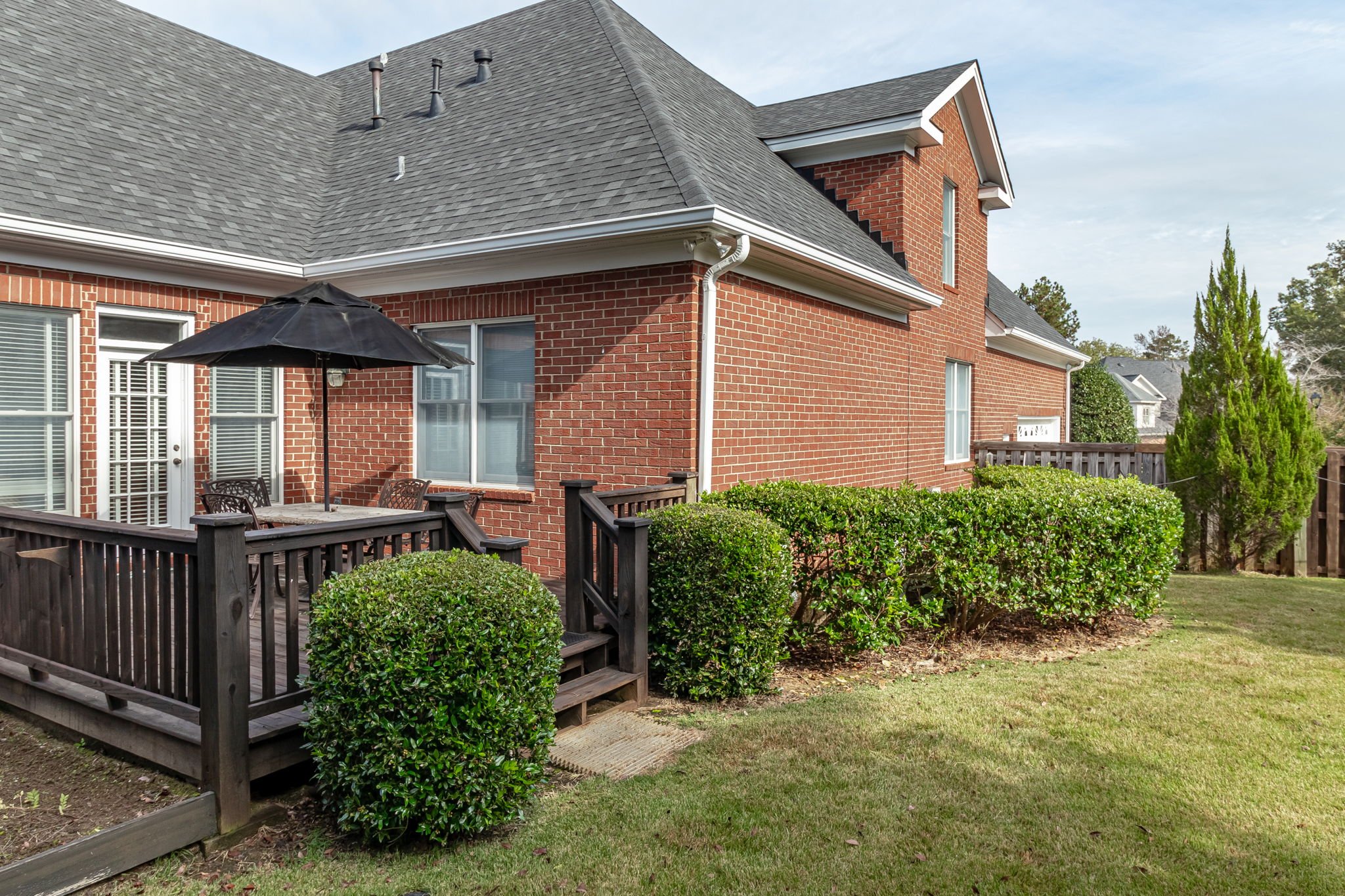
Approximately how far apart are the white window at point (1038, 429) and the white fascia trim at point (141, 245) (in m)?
14.3

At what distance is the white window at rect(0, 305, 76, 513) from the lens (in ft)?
22.7

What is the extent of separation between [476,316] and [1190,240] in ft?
163

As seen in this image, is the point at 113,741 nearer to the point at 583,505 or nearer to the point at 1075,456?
the point at 583,505

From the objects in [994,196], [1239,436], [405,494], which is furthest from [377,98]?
[1239,436]

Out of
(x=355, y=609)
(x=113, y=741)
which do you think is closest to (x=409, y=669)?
(x=355, y=609)

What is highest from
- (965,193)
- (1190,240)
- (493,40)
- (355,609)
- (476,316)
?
(1190,240)

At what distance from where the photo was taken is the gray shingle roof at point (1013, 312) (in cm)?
1627

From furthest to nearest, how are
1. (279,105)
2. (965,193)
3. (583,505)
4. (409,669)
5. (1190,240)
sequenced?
(1190,240) → (965,193) → (279,105) → (583,505) → (409,669)

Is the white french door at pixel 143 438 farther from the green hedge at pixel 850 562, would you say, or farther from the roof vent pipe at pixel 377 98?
the green hedge at pixel 850 562

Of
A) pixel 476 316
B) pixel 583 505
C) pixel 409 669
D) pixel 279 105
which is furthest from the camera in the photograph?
pixel 279 105

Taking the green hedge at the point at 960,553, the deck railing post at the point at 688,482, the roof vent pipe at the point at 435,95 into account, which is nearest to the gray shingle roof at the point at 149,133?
the roof vent pipe at the point at 435,95

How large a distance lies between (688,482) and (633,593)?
1.62m

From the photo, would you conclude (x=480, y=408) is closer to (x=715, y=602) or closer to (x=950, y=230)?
(x=715, y=602)

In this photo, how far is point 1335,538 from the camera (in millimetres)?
10453
